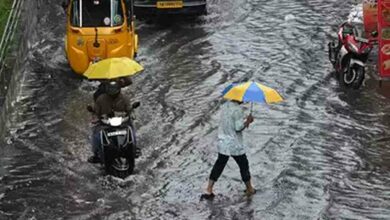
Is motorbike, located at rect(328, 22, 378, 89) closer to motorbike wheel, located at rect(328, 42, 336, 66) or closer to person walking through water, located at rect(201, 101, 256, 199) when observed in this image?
motorbike wheel, located at rect(328, 42, 336, 66)

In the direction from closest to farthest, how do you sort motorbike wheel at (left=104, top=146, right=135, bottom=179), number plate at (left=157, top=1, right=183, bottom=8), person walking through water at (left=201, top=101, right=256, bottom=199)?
person walking through water at (left=201, top=101, right=256, bottom=199) → motorbike wheel at (left=104, top=146, right=135, bottom=179) → number plate at (left=157, top=1, right=183, bottom=8)

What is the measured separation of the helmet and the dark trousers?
2.20m

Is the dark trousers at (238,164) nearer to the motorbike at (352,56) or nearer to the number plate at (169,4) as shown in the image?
the motorbike at (352,56)

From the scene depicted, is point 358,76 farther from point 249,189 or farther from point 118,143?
point 118,143

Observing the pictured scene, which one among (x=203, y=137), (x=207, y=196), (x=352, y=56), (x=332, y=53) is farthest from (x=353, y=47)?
(x=207, y=196)

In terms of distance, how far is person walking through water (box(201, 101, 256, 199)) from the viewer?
12.0 metres

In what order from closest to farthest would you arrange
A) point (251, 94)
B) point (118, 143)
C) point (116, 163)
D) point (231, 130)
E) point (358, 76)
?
1. point (251, 94)
2. point (231, 130)
3. point (118, 143)
4. point (116, 163)
5. point (358, 76)

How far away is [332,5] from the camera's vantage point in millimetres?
26969

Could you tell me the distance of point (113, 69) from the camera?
43.9ft

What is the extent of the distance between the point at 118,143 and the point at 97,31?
6711 millimetres

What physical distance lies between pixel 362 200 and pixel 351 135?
3109mm

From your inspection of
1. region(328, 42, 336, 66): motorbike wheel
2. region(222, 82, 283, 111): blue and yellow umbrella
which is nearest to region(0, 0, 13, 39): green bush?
region(328, 42, 336, 66): motorbike wheel

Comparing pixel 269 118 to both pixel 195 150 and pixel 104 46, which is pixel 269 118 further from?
pixel 104 46

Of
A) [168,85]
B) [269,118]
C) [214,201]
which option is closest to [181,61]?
[168,85]
